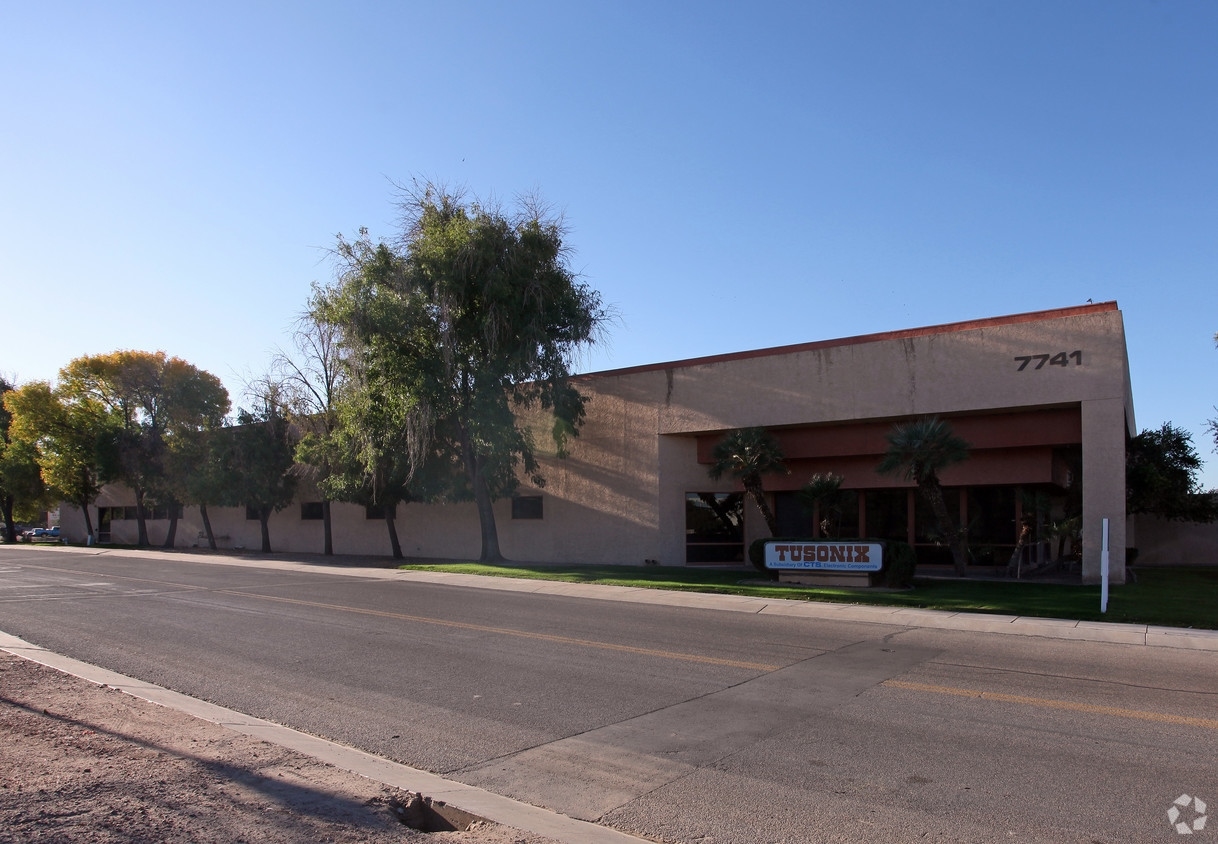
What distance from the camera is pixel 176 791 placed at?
5699 mm

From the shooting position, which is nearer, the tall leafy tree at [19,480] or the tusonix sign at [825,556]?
the tusonix sign at [825,556]

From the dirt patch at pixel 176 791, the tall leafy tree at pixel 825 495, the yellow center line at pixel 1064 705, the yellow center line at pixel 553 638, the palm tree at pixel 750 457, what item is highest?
the palm tree at pixel 750 457

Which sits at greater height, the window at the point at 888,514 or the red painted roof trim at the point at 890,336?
the red painted roof trim at the point at 890,336

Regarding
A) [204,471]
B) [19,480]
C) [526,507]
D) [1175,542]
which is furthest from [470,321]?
[19,480]

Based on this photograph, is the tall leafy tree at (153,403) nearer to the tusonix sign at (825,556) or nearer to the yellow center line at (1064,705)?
the tusonix sign at (825,556)

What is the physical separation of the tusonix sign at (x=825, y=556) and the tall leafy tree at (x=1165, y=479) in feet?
45.3

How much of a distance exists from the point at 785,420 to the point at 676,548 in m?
5.26

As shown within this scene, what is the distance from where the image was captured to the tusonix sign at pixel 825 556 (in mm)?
18766

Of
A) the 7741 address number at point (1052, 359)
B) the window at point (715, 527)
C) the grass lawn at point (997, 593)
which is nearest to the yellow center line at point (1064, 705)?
the grass lawn at point (997, 593)

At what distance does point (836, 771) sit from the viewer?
6488mm

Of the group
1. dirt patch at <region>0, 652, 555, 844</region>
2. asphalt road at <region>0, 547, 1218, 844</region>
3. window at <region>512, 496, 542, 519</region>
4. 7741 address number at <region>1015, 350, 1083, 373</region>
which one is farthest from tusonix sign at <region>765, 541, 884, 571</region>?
dirt patch at <region>0, 652, 555, 844</region>

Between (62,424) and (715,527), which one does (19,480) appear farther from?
(715,527)

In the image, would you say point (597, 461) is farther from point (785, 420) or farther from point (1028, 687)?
point (1028, 687)

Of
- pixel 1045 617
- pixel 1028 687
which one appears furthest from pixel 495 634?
pixel 1045 617
